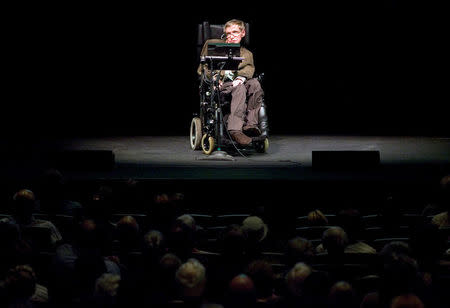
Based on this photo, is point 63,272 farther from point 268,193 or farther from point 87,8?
point 87,8

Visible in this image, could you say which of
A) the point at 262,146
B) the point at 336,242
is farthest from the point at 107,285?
the point at 262,146

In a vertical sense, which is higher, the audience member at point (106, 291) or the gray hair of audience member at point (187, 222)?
the gray hair of audience member at point (187, 222)

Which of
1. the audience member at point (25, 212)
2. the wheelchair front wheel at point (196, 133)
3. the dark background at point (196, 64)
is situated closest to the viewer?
the audience member at point (25, 212)

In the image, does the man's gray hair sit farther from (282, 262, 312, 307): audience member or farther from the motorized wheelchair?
the motorized wheelchair

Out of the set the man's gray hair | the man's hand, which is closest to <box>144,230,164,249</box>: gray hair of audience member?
the man's gray hair

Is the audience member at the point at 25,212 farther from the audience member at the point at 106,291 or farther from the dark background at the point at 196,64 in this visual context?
the dark background at the point at 196,64

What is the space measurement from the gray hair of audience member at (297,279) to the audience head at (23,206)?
144cm

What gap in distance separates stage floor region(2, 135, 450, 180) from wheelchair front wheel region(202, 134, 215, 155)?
0.31 feet

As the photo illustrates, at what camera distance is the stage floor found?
197 inches

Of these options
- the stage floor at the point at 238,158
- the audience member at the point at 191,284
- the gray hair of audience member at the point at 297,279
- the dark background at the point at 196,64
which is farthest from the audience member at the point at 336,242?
the dark background at the point at 196,64

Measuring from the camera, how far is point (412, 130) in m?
8.61

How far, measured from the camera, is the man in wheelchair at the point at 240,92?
20.1 feet

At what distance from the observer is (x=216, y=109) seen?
239 inches

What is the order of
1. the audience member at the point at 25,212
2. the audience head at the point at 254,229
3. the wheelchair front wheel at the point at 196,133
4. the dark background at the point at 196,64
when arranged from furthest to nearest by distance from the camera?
the dark background at the point at 196,64, the wheelchair front wheel at the point at 196,133, the audience member at the point at 25,212, the audience head at the point at 254,229
